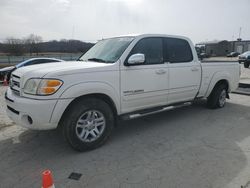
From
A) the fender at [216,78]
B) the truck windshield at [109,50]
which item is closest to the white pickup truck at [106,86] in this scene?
the truck windshield at [109,50]

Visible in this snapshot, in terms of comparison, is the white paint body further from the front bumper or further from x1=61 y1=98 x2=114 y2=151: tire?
x1=61 y1=98 x2=114 y2=151: tire

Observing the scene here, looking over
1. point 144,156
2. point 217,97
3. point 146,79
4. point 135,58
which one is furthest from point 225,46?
point 144,156

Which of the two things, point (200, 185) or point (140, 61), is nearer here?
point (200, 185)

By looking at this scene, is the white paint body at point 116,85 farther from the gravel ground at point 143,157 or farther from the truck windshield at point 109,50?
the gravel ground at point 143,157

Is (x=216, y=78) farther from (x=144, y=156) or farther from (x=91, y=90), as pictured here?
(x=91, y=90)

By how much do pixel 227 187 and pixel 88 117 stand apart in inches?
87.0

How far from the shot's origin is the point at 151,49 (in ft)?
→ 15.1

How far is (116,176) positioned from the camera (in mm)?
3111

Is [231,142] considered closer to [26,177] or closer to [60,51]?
[26,177]

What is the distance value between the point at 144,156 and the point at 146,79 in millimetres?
1445

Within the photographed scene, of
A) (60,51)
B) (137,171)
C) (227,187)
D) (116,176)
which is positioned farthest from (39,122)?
(60,51)

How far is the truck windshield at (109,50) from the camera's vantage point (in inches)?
168

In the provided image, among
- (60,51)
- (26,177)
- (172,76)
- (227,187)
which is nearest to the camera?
(227,187)

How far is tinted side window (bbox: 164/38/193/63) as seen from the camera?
4.87 metres
